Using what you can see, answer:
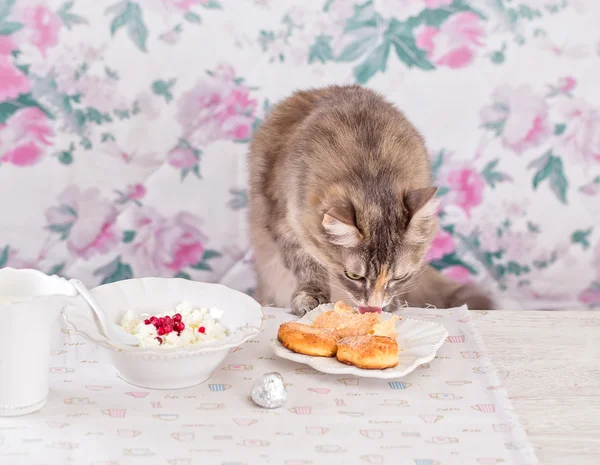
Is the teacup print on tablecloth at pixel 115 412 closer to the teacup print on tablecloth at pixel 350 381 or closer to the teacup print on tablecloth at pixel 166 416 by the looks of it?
the teacup print on tablecloth at pixel 166 416

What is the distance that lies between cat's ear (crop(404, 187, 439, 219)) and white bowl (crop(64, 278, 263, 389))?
1.20 feet

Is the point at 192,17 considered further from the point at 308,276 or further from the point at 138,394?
the point at 138,394

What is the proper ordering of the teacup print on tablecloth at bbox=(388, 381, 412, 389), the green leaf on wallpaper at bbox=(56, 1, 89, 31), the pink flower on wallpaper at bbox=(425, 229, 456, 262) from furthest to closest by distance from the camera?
the pink flower on wallpaper at bbox=(425, 229, 456, 262), the green leaf on wallpaper at bbox=(56, 1, 89, 31), the teacup print on tablecloth at bbox=(388, 381, 412, 389)

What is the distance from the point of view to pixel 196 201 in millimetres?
2350

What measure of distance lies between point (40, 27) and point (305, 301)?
46.1 inches

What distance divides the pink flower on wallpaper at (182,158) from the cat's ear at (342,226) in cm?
91

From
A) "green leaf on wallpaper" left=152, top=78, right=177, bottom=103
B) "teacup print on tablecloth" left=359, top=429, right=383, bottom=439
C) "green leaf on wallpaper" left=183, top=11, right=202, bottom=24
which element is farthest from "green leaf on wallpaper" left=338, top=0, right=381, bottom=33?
"teacup print on tablecloth" left=359, top=429, right=383, bottom=439

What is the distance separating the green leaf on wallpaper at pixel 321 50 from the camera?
2242mm

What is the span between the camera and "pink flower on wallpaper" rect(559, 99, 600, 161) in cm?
232

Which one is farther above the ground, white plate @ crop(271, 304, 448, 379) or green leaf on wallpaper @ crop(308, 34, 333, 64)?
green leaf on wallpaper @ crop(308, 34, 333, 64)

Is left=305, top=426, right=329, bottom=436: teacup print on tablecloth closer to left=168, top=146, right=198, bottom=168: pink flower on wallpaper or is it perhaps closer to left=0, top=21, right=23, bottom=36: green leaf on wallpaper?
left=168, top=146, right=198, bottom=168: pink flower on wallpaper

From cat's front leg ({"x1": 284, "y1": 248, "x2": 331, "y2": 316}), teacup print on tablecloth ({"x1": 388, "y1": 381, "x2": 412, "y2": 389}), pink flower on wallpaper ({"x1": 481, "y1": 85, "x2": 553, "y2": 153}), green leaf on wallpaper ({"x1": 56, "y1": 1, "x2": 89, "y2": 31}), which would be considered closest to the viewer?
teacup print on tablecloth ({"x1": 388, "y1": 381, "x2": 412, "y2": 389})

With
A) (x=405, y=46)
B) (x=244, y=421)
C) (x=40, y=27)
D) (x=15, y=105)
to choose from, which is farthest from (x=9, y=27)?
(x=244, y=421)

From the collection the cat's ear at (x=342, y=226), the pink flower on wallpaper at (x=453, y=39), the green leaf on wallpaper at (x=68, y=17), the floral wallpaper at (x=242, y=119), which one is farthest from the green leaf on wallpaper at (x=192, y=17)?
the cat's ear at (x=342, y=226)
